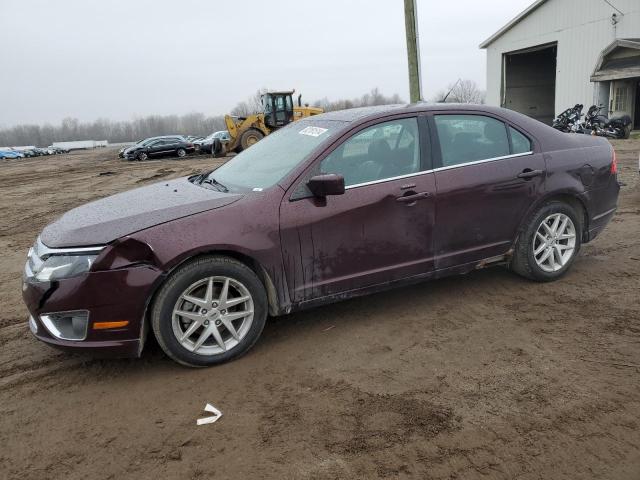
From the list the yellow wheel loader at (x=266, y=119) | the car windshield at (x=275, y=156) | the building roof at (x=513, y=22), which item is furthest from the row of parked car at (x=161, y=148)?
the car windshield at (x=275, y=156)

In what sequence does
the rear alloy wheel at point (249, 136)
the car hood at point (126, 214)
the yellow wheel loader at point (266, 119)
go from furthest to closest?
the yellow wheel loader at point (266, 119)
the rear alloy wheel at point (249, 136)
the car hood at point (126, 214)

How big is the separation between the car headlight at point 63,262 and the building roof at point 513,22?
31.6m

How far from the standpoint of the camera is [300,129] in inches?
174

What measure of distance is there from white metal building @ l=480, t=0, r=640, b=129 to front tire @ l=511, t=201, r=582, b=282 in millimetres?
22506

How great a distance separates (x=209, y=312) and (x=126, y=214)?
870 mm

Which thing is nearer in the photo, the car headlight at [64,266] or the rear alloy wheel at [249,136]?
the car headlight at [64,266]

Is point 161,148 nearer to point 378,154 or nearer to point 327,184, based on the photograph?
point 378,154

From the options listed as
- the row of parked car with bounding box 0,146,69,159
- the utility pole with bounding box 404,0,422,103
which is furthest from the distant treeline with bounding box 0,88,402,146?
the utility pole with bounding box 404,0,422,103

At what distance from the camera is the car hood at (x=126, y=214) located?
3.22m

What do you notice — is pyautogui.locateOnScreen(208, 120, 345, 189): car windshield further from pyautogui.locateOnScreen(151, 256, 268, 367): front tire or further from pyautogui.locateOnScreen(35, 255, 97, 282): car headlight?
pyautogui.locateOnScreen(35, 255, 97, 282): car headlight

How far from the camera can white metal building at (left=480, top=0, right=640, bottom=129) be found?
2457 cm

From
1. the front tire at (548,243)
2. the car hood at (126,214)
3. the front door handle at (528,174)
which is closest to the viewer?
the car hood at (126,214)

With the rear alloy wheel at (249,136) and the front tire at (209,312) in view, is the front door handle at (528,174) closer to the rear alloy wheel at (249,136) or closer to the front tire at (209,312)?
the front tire at (209,312)

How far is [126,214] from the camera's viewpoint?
3.47m
